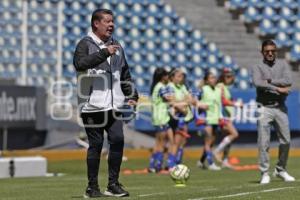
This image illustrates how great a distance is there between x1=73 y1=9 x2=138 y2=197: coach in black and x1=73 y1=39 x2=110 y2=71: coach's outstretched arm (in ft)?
0.04

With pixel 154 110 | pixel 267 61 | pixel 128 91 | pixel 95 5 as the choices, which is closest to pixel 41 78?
pixel 95 5

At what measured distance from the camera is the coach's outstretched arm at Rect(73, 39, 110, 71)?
10047mm

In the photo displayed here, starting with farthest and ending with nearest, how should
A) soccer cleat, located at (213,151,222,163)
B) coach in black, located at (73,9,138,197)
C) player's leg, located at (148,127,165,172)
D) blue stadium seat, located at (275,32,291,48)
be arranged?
blue stadium seat, located at (275,32,291,48)
soccer cleat, located at (213,151,222,163)
player's leg, located at (148,127,165,172)
coach in black, located at (73,9,138,197)

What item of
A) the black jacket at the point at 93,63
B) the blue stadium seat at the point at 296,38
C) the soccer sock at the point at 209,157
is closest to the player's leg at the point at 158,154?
the soccer sock at the point at 209,157

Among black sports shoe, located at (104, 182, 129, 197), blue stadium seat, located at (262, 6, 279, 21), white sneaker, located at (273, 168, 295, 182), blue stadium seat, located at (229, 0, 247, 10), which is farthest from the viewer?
blue stadium seat, located at (229, 0, 247, 10)

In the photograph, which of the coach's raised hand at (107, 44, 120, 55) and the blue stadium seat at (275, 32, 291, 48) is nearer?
the coach's raised hand at (107, 44, 120, 55)

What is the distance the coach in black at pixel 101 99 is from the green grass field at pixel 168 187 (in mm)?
464

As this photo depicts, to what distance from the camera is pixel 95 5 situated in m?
29.7

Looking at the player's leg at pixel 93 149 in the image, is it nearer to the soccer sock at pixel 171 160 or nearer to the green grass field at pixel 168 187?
the green grass field at pixel 168 187

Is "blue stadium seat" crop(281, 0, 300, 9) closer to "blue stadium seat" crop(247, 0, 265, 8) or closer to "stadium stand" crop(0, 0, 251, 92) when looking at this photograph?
"blue stadium seat" crop(247, 0, 265, 8)

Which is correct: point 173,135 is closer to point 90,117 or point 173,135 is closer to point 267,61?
point 267,61

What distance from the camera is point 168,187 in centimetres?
1323

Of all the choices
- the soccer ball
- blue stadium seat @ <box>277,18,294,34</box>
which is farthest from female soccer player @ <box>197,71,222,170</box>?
blue stadium seat @ <box>277,18,294,34</box>

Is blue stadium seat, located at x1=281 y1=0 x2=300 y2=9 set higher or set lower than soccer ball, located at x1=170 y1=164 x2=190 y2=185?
higher
